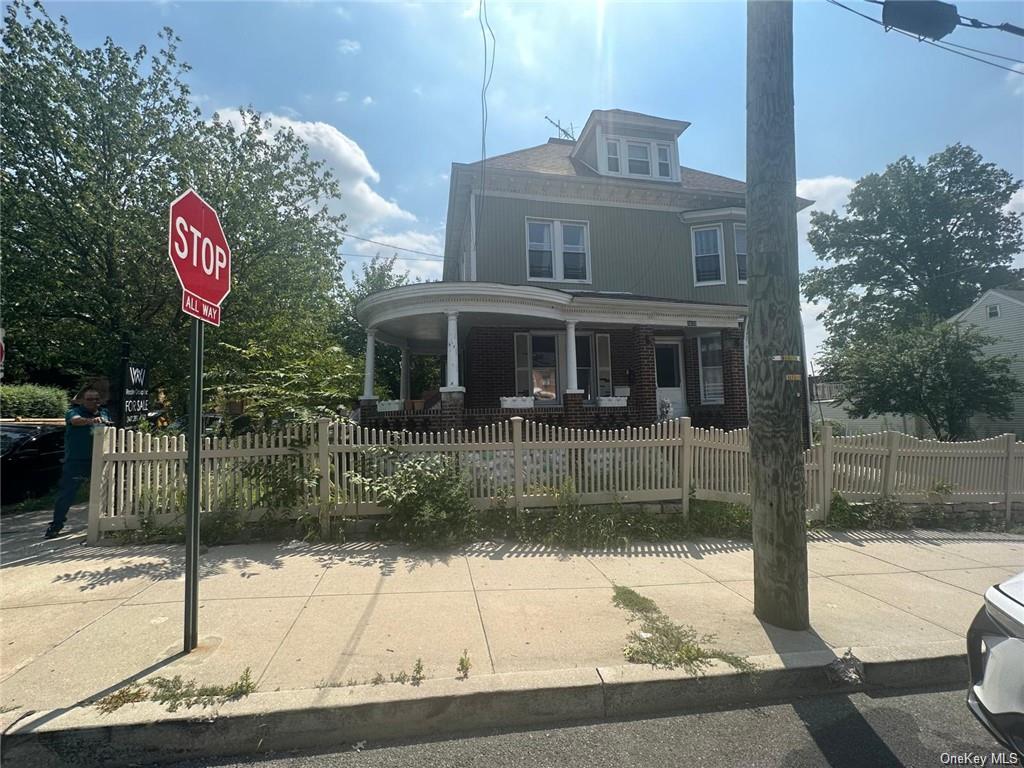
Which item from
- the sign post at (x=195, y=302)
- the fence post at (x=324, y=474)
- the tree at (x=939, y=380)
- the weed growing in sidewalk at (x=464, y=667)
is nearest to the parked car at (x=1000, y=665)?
the weed growing in sidewalk at (x=464, y=667)

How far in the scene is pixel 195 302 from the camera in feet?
9.84

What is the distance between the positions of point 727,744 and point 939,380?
18338 mm

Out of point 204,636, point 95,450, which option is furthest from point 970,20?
point 95,450

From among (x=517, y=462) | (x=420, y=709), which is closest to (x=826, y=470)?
(x=517, y=462)

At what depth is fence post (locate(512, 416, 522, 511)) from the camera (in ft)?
20.8

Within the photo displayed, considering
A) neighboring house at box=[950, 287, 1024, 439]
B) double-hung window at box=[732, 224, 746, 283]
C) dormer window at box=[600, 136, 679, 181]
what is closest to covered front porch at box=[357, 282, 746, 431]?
double-hung window at box=[732, 224, 746, 283]

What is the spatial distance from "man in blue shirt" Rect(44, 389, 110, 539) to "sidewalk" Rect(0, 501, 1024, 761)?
0.45m

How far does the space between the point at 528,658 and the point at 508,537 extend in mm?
2830

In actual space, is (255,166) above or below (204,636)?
above

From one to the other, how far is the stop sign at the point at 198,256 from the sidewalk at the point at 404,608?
2.17 metres

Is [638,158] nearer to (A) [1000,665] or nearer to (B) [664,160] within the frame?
(B) [664,160]

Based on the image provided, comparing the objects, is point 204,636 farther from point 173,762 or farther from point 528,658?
point 528,658

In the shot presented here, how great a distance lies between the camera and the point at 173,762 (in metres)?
2.41

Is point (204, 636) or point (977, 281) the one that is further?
point (977, 281)
